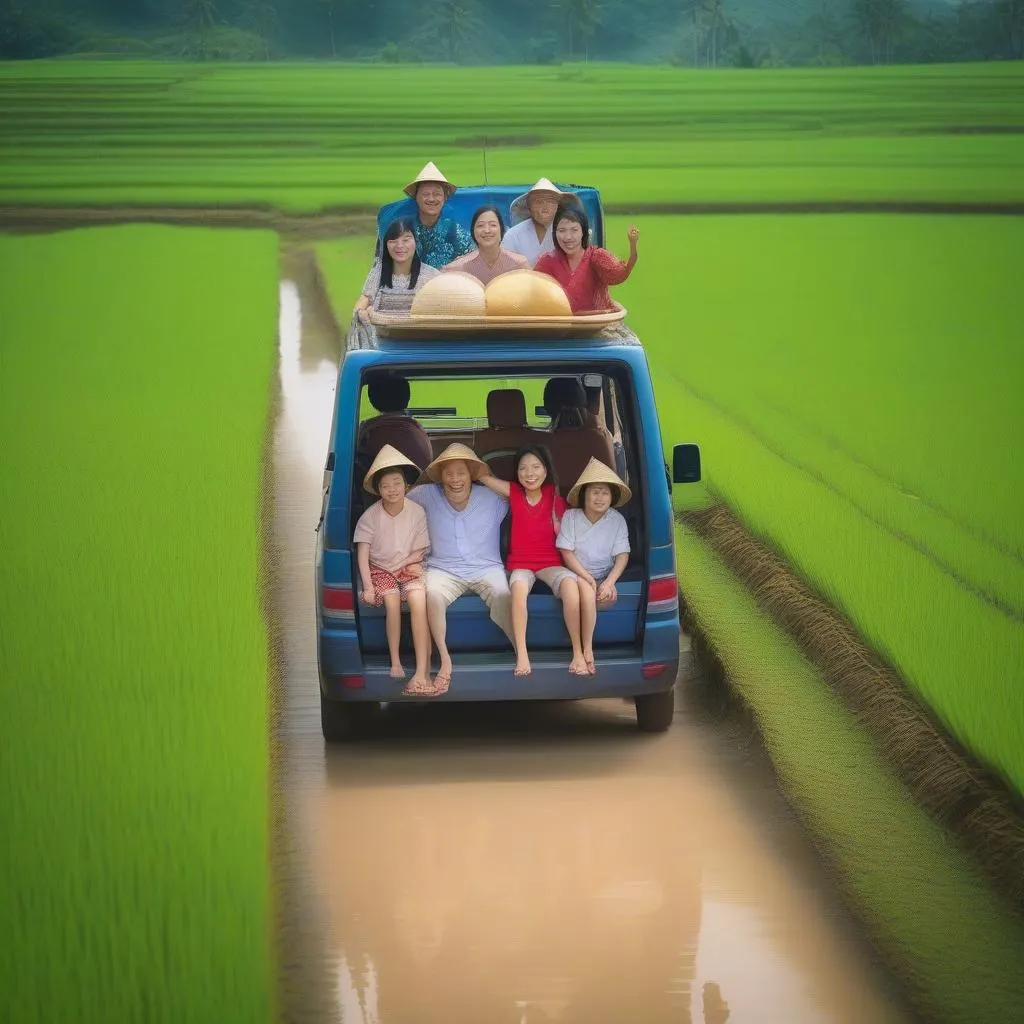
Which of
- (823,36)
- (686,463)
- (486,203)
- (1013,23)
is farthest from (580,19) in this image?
(686,463)

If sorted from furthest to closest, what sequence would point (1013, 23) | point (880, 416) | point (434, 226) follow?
point (1013, 23)
point (880, 416)
point (434, 226)

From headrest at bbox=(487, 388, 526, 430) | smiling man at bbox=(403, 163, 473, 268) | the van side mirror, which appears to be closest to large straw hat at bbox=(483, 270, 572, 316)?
the van side mirror

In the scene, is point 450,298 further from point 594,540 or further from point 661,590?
point 661,590

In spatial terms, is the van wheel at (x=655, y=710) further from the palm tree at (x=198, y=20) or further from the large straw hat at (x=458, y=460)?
the palm tree at (x=198, y=20)

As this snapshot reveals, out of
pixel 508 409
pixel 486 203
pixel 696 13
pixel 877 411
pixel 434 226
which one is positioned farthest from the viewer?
pixel 696 13

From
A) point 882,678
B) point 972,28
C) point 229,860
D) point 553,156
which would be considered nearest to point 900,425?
point 882,678

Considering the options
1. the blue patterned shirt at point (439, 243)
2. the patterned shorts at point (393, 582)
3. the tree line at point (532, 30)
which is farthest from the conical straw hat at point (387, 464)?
the tree line at point (532, 30)
